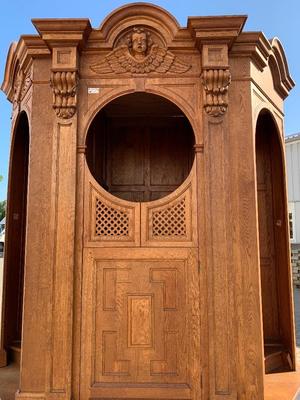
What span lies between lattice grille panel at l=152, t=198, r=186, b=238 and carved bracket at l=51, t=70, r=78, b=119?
1095 millimetres

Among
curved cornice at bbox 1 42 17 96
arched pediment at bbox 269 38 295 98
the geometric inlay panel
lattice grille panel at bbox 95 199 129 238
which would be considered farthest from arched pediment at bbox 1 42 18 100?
arched pediment at bbox 269 38 295 98

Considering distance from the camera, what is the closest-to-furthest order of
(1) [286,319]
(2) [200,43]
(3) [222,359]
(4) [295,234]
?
1. (3) [222,359]
2. (2) [200,43]
3. (1) [286,319]
4. (4) [295,234]

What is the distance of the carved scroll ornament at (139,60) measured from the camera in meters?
3.32

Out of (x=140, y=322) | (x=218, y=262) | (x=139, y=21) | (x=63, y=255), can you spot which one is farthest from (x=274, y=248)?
(x=139, y=21)

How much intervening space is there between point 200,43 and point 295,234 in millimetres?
12968

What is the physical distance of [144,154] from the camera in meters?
4.89

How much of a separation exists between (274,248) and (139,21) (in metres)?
2.72

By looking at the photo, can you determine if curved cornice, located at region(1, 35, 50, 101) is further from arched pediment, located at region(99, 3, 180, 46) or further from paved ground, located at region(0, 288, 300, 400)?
paved ground, located at region(0, 288, 300, 400)

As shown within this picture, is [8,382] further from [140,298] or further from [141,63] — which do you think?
[141,63]

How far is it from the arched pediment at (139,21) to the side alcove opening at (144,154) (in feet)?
4.83

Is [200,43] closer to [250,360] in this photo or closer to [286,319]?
[250,360]

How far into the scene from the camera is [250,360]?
301cm

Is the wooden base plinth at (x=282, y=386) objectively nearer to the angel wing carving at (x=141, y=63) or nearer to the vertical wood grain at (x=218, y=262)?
the vertical wood grain at (x=218, y=262)


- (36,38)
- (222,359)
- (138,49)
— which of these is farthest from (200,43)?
(222,359)
